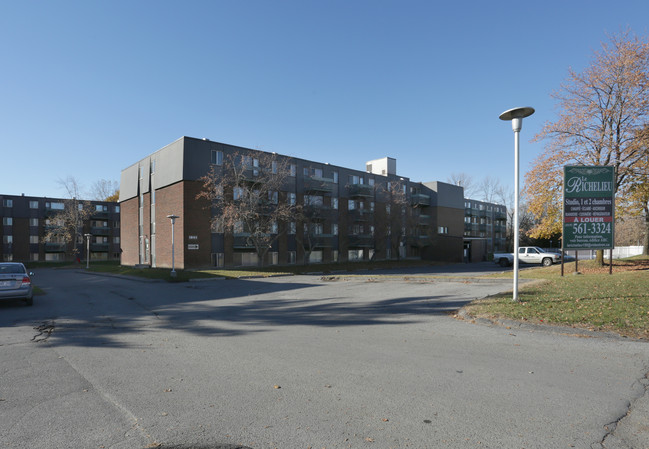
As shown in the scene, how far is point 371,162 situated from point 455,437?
55.7 metres

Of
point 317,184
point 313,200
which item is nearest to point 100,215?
point 317,184

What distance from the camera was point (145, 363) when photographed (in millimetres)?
6109

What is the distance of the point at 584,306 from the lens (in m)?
9.69

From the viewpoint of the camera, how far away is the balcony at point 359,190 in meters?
47.0

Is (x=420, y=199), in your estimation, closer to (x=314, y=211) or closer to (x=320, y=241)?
(x=320, y=241)

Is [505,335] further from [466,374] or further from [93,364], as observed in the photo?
[93,364]

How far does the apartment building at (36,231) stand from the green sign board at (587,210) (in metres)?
59.7

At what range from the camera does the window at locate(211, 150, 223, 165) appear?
115ft

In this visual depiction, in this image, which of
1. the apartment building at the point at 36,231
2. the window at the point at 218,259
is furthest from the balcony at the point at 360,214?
the apartment building at the point at 36,231

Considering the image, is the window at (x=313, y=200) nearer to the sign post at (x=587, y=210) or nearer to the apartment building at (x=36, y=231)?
the sign post at (x=587, y=210)

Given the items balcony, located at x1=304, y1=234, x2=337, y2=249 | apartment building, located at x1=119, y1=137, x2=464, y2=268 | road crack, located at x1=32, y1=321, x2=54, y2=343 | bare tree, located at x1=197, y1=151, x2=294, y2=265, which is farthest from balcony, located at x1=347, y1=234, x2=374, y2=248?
road crack, located at x1=32, y1=321, x2=54, y2=343

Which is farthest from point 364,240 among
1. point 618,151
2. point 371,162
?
point 618,151

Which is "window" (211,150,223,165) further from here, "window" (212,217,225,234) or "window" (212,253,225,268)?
"window" (212,253,225,268)

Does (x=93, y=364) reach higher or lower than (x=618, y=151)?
lower
